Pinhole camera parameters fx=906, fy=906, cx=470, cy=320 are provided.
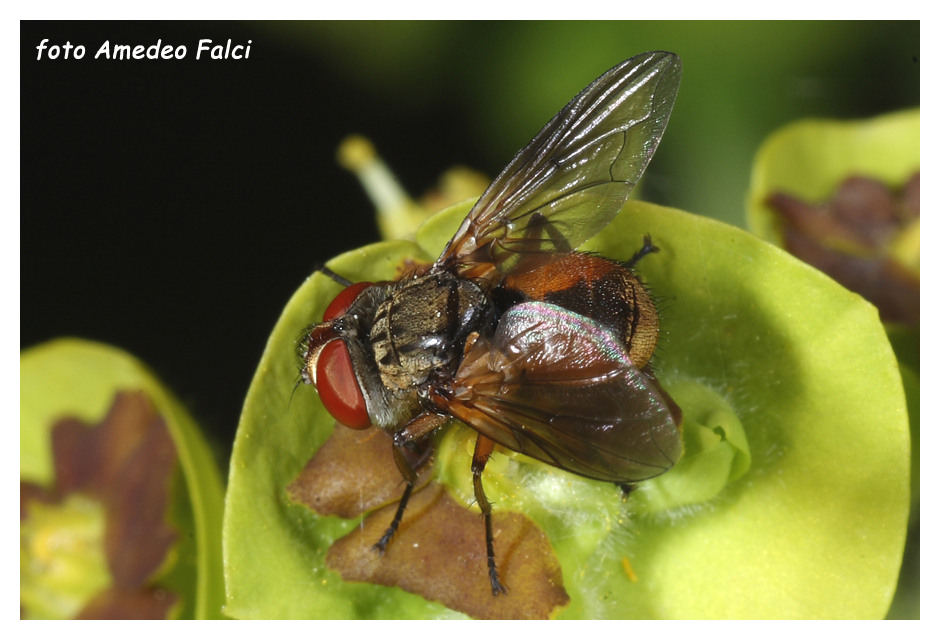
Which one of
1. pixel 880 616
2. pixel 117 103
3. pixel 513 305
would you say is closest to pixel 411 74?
pixel 117 103

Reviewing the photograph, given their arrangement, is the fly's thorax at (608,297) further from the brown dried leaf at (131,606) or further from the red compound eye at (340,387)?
the brown dried leaf at (131,606)

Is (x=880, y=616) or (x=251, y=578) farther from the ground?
(x=251, y=578)

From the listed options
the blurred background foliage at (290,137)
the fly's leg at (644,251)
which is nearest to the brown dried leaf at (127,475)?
the blurred background foliage at (290,137)

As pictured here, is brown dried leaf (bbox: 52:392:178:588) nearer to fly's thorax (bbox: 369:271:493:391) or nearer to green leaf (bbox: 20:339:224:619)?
green leaf (bbox: 20:339:224:619)

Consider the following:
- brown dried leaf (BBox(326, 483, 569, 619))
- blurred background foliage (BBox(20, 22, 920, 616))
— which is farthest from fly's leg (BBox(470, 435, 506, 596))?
blurred background foliage (BBox(20, 22, 920, 616))

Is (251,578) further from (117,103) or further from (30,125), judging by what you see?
(117,103)

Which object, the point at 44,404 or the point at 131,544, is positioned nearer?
the point at 131,544

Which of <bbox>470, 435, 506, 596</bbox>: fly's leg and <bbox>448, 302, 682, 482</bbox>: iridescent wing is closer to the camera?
<bbox>448, 302, 682, 482</bbox>: iridescent wing
